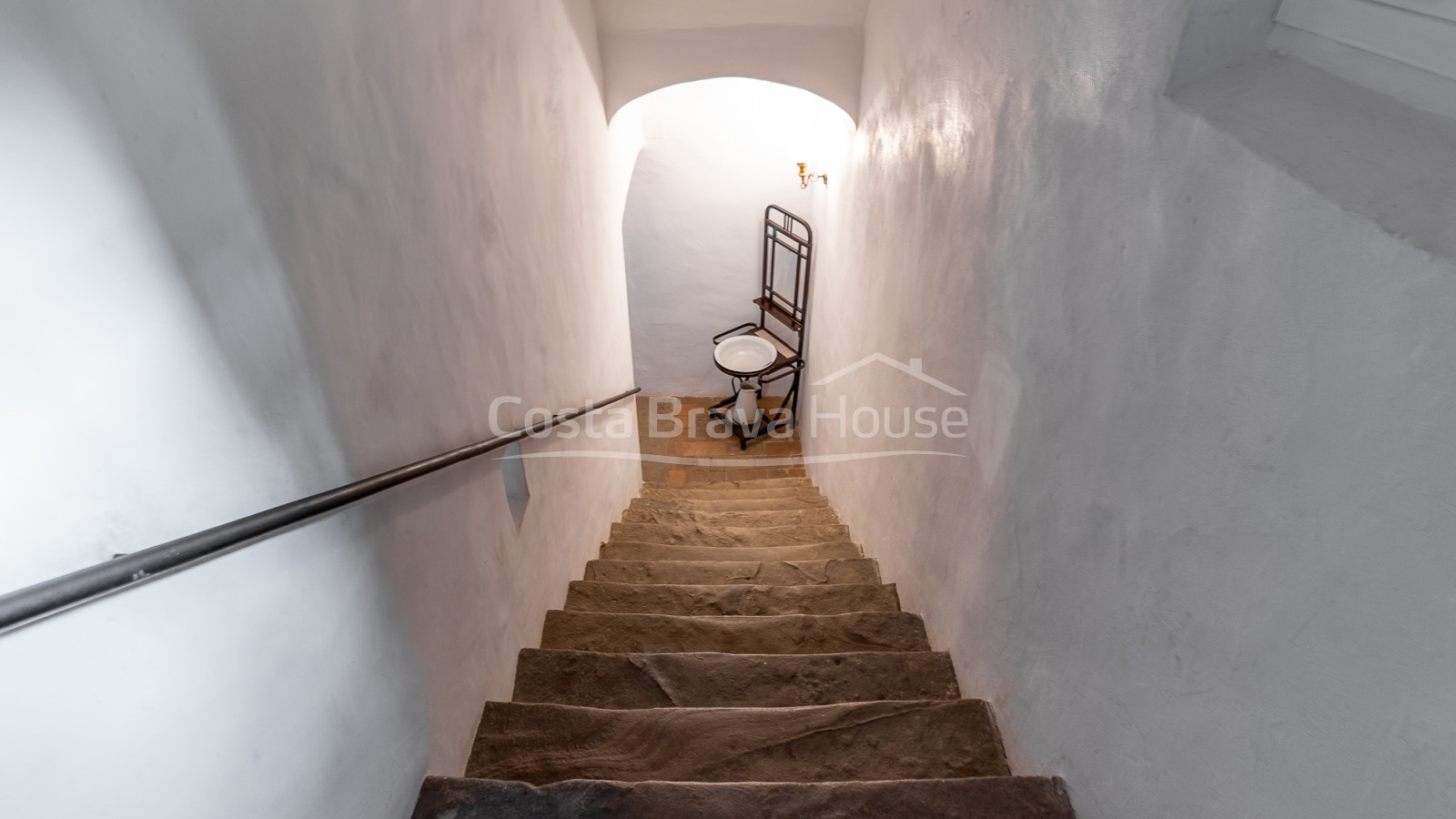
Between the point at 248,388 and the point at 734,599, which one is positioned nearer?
the point at 248,388

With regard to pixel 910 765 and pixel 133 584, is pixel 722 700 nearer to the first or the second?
pixel 910 765

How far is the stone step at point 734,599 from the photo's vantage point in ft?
9.77

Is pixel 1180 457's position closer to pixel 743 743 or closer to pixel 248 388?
pixel 743 743

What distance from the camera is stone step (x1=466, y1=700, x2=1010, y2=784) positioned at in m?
1.88

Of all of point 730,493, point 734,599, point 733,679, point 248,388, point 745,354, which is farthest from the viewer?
point 745,354

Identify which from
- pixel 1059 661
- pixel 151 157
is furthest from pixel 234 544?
pixel 1059 661

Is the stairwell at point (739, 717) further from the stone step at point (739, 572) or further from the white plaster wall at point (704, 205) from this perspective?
the white plaster wall at point (704, 205)

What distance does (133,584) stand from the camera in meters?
0.89

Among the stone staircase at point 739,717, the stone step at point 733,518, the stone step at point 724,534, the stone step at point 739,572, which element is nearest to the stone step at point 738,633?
the stone staircase at point 739,717

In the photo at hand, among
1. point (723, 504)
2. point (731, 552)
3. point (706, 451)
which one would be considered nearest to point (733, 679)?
point (731, 552)

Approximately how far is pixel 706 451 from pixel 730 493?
1900 millimetres

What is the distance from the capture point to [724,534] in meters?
4.18

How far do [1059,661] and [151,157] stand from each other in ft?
6.05

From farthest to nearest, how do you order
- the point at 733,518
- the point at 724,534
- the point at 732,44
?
the point at 733,518
the point at 732,44
the point at 724,534
